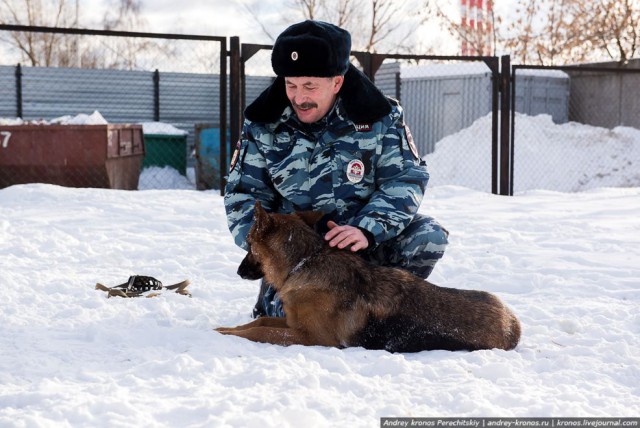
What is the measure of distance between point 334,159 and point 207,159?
10640 millimetres

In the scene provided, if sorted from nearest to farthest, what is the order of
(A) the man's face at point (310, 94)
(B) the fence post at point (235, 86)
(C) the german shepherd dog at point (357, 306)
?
(C) the german shepherd dog at point (357, 306) → (A) the man's face at point (310, 94) → (B) the fence post at point (235, 86)

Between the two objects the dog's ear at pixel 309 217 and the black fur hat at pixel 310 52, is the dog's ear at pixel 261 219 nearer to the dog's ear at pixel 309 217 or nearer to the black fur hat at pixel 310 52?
the dog's ear at pixel 309 217

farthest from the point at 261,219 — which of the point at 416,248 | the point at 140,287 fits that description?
the point at 140,287

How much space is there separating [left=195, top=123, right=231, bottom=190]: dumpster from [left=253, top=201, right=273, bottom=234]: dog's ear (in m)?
10.9

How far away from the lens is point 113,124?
12633mm

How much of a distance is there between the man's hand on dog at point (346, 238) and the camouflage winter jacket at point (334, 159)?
294mm

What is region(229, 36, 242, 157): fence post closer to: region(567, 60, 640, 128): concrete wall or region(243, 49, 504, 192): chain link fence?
region(243, 49, 504, 192): chain link fence

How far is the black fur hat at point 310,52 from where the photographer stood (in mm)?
4102

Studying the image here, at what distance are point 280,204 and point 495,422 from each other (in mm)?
2311

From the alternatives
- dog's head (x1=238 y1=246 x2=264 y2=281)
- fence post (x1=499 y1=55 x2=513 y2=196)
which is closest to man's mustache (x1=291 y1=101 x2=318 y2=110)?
dog's head (x1=238 y1=246 x2=264 y2=281)

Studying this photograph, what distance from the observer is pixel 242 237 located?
14.3 ft

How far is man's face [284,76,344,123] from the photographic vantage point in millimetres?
4215

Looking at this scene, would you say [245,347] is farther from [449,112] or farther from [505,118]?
[449,112]

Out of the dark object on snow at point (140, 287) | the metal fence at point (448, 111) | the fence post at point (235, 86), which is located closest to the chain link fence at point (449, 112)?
the metal fence at point (448, 111)
